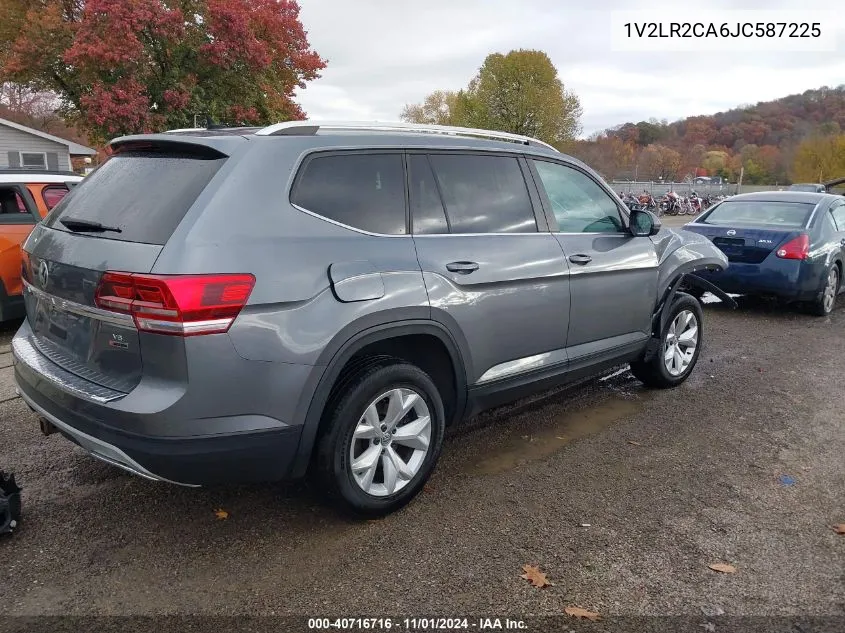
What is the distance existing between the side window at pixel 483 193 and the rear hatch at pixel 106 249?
4.00 ft

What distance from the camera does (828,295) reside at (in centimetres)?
848

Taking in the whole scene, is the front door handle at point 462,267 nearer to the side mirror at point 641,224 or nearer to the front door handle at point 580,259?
the front door handle at point 580,259

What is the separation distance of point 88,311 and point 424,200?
164 centimetres

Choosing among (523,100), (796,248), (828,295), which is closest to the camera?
(796,248)

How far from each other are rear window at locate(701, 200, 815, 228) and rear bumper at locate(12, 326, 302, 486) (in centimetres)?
767

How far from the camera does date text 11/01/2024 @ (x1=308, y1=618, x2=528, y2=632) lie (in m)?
2.52

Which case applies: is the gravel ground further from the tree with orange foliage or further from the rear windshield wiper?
the tree with orange foliage

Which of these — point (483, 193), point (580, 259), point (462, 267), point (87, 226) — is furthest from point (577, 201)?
point (87, 226)

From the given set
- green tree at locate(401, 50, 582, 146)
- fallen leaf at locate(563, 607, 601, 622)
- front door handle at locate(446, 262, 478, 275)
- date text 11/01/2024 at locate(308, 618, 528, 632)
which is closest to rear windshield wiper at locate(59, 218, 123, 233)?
front door handle at locate(446, 262, 478, 275)

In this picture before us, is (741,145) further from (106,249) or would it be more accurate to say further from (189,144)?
(106,249)

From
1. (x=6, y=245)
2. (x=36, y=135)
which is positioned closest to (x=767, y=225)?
(x=6, y=245)

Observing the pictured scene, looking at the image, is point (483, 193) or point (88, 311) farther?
point (483, 193)

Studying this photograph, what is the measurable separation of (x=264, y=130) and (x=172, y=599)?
202 centimetres

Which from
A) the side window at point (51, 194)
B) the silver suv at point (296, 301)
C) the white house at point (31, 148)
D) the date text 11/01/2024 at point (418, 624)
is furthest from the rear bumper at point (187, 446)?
the white house at point (31, 148)
